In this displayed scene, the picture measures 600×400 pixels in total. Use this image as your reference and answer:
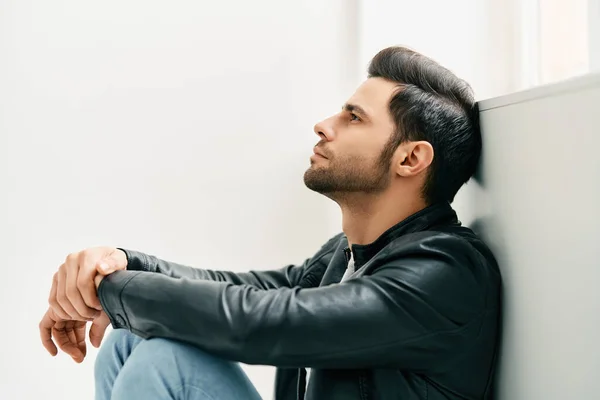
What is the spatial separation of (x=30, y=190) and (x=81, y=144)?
201 mm

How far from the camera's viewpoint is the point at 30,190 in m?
1.97

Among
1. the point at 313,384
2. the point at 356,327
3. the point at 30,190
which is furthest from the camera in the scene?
the point at 30,190

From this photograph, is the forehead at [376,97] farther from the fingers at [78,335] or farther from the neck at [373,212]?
the fingers at [78,335]

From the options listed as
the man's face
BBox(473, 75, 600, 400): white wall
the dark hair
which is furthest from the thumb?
BBox(473, 75, 600, 400): white wall

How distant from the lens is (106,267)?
1155 millimetres

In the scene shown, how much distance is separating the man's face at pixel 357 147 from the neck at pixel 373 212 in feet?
0.07

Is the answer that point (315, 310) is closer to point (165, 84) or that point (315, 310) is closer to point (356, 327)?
point (356, 327)

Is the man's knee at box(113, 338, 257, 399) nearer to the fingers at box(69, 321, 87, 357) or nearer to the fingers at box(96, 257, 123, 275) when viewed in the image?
Result: the fingers at box(96, 257, 123, 275)

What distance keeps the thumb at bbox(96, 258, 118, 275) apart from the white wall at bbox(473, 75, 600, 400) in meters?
0.66

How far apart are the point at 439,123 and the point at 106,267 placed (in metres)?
0.65

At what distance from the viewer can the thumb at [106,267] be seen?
1.15 meters

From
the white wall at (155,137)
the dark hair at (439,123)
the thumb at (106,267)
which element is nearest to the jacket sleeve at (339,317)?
the thumb at (106,267)

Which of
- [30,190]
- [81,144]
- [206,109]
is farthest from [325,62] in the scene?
[30,190]

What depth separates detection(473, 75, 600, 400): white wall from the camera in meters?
0.80
